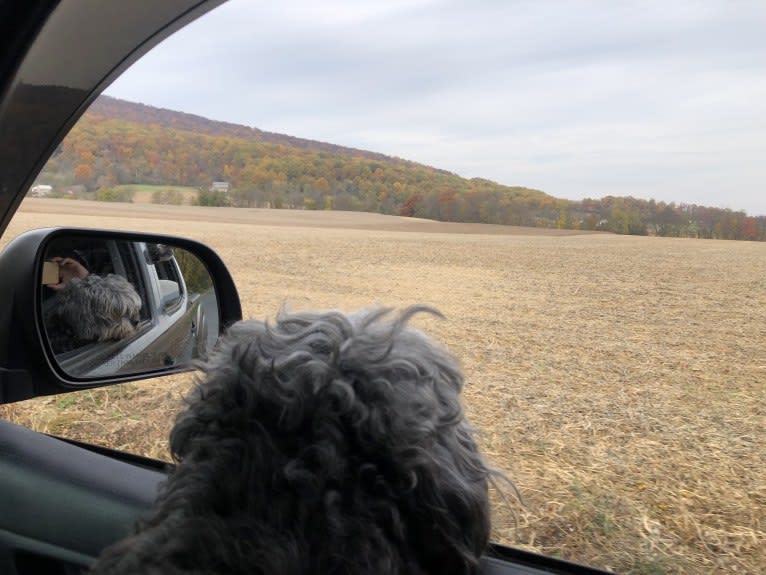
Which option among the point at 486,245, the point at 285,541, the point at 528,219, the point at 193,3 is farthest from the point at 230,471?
the point at 486,245

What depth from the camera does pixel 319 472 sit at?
140 centimetres

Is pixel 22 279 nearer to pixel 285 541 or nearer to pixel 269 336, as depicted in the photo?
pixel 269 336

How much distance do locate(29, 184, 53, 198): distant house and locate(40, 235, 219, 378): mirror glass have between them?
0.28 meters

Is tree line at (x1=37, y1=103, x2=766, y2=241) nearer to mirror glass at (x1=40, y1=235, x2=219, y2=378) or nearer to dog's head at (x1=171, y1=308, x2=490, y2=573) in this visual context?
mirror glass at (x1=40, y1=235, x2=219, y2=378)

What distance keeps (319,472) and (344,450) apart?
7 centimetres

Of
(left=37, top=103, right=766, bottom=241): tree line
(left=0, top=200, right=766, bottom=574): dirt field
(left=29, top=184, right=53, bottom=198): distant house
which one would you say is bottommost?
(left=0, top=200, right=766, bottom=574): dirt field

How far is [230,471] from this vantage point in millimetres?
1447

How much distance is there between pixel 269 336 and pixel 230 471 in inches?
15.5

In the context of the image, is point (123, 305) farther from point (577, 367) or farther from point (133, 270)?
point (577, 367)

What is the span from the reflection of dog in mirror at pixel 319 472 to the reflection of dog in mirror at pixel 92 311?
1.17 metres

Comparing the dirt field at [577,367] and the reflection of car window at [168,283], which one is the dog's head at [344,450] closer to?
the dirt field at [577,367]

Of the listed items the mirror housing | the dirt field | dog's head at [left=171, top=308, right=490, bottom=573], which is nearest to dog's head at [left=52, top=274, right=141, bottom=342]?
the mirror housing

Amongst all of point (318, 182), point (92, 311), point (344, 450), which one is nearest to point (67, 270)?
point (92, 311)

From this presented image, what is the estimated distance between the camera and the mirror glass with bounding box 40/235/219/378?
2.61m
